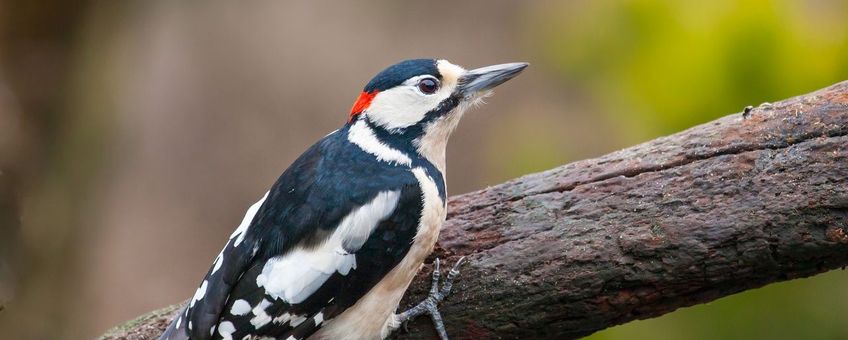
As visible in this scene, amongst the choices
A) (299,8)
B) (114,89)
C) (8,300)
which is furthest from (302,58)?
(8,300)

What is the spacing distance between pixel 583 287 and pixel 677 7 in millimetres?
1510

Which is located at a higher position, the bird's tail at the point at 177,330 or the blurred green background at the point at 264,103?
the blurred green background at the point at 264,103

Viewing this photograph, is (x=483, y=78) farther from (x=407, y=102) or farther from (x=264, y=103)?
(x=264, y=103)

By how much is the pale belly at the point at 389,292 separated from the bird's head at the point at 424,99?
0.19m

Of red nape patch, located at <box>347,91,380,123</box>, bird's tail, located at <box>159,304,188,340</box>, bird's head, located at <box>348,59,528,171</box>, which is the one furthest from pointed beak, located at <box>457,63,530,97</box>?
bird's tail, located at <box>159,304,188,340</box>

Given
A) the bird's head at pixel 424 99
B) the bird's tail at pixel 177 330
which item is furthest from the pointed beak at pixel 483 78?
the bird's tail at pixel 177 330

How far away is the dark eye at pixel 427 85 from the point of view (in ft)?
8.58

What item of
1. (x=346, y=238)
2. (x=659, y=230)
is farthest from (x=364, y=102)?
(x=659, y=230)

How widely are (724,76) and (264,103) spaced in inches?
119

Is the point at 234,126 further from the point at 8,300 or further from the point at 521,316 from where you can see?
the point at 521,316

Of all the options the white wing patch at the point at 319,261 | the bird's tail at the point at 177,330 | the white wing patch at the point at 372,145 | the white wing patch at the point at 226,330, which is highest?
the white wing patch at the point at 372,145

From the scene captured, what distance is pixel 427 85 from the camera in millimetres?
2615

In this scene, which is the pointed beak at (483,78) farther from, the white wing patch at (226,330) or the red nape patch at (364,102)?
the white wing patch at (226,330)

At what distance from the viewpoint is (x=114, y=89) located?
496 centimetres
